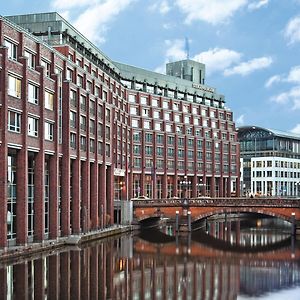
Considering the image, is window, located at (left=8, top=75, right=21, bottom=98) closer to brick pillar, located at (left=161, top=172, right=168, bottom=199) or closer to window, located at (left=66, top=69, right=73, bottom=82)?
window, located at (left=66, top=69, right=73, bottom=82)

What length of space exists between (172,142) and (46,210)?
79.3 meters

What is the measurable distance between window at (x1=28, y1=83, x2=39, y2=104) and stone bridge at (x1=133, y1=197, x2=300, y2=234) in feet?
143

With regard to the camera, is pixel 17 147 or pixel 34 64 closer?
pixel 17 147

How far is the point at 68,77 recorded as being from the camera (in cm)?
8319

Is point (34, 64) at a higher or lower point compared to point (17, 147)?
higher

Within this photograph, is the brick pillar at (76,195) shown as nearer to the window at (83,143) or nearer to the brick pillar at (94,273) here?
the window at (83,143)

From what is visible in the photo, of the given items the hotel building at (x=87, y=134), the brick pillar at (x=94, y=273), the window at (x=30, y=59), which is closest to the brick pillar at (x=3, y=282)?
the brick pillar at (x=94, y=273)

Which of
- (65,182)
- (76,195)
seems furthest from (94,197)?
(65,182)

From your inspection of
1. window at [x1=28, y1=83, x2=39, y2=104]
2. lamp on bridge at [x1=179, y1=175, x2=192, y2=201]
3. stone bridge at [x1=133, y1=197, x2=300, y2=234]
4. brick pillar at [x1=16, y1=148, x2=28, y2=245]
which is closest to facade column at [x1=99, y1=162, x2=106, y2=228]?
stone bridge at [x1=133, y1=197, x2=300, y2=234]

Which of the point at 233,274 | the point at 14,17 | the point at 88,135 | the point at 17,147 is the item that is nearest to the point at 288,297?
the point at 233,274

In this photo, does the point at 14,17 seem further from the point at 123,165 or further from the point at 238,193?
the point at 238,193

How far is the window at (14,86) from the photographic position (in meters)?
62.2

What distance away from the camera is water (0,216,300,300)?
44.1 meters

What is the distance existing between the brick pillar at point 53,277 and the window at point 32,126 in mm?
14608
